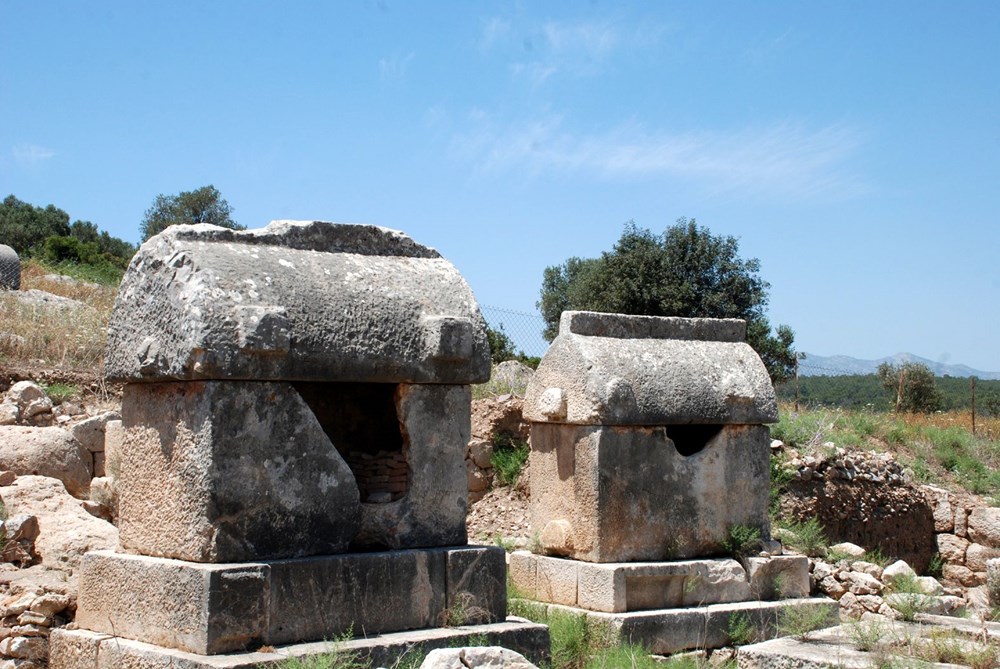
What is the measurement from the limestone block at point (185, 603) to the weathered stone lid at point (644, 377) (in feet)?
9.27

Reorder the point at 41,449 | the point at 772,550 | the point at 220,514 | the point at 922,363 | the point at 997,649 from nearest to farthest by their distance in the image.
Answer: the point at 220,514 < the point at 997,649 < the point at 41,449 < the point at 772,550 < the point at 922,363

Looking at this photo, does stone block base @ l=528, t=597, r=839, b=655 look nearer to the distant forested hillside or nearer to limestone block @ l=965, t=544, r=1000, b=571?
limestone block @ l=965, t=544, r=1000, b=571

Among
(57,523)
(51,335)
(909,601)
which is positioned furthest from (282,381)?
(51,335)

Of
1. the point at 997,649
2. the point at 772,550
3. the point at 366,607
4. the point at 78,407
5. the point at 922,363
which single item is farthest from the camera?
the point at 922,363

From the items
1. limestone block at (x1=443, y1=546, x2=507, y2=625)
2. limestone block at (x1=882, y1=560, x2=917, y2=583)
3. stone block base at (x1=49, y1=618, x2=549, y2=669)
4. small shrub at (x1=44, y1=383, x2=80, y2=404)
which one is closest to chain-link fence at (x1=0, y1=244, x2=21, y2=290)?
small shrub at (x1=44, y1=383, x2=80, y2=404)

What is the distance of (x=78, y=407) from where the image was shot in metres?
8.95

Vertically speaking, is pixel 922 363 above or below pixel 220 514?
above

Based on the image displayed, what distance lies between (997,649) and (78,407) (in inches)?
273

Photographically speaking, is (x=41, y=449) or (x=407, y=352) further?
(x=41, y=449)

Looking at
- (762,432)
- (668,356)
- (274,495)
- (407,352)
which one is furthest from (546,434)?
(274,495)

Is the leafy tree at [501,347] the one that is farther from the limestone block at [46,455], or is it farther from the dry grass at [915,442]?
the limestone block at [46,455]

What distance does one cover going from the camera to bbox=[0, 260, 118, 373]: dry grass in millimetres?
10055

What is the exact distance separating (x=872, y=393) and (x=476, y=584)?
37394mm

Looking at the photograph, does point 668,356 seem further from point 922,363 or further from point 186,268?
point 922,363
